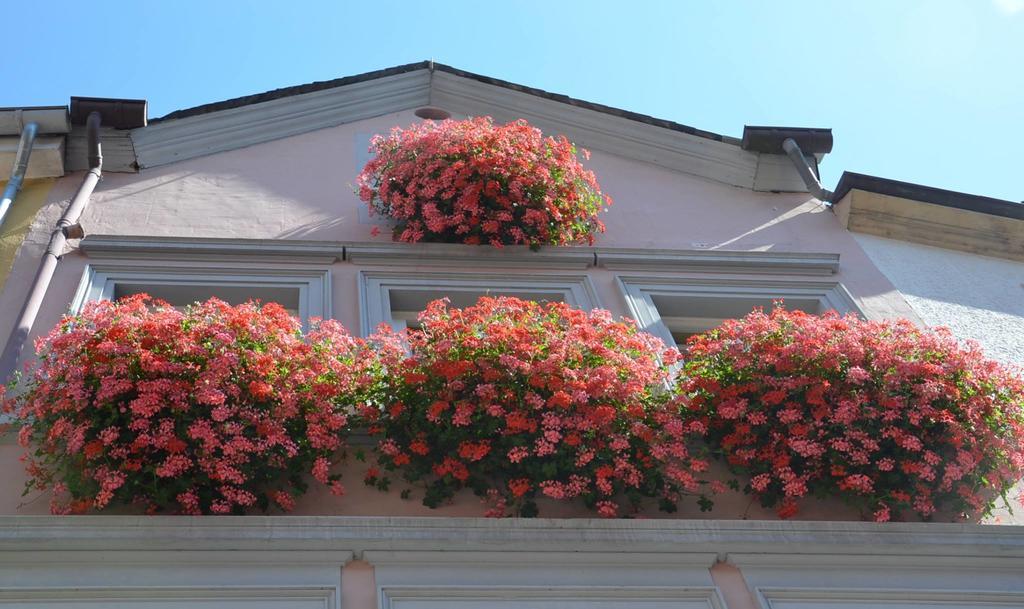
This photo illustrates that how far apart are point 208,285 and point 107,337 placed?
8.07 ft

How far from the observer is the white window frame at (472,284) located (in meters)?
9.55

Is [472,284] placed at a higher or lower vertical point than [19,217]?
lower

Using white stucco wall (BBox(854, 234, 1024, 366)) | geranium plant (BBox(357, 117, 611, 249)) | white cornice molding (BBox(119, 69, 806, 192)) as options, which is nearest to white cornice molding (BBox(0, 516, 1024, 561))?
white stucco wall (BBox(854, 234, 1024, 366))

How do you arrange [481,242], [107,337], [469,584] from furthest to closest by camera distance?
[481,242]
[107,337]
[469,584]

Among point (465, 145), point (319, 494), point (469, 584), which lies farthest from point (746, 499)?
point (465, 145)

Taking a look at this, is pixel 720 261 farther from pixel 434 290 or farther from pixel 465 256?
pixel 434 290

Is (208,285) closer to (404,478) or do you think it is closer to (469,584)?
(404,478)

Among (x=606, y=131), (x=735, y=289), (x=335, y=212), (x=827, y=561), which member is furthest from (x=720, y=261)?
(x=827, y=561)

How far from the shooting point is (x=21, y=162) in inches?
398

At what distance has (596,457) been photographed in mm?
7113

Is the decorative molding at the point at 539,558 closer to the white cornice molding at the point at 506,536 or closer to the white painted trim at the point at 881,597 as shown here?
the white cornice molding at the point at 506,536

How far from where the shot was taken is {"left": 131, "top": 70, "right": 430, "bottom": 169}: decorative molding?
11141mm

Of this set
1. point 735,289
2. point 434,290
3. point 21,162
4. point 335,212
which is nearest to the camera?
point 434,290

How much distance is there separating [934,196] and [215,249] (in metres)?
5.96
